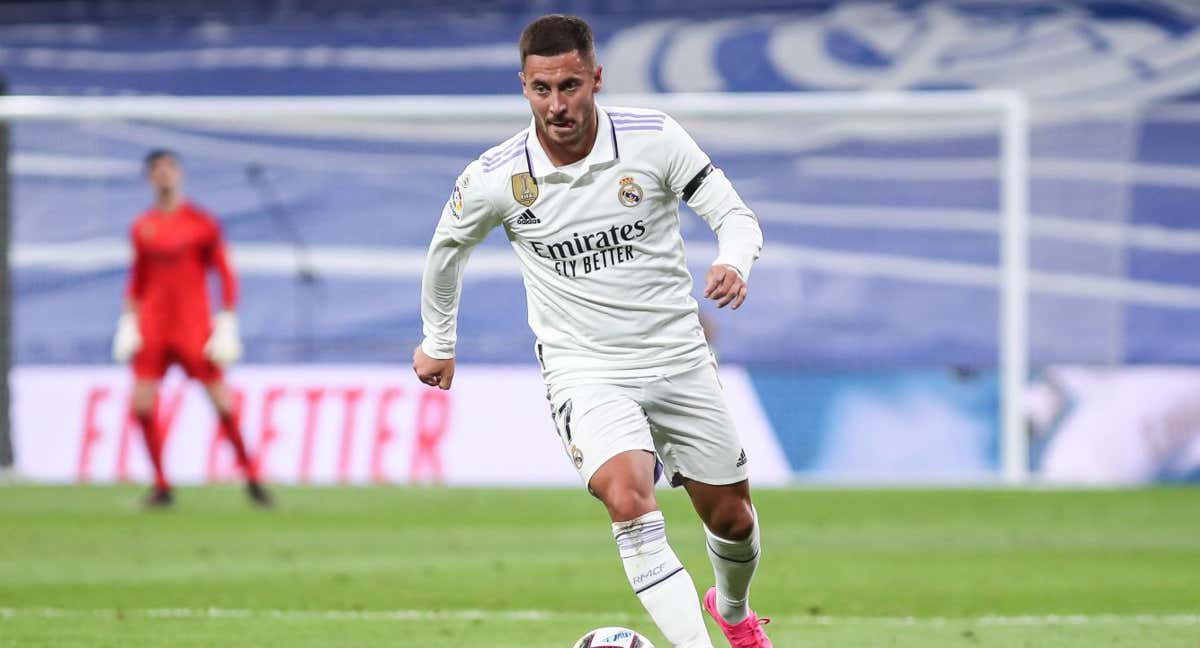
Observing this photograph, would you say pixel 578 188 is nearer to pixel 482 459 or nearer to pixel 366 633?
pixel 366 633

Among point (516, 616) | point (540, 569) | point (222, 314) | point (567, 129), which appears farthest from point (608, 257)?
point (222, 314)

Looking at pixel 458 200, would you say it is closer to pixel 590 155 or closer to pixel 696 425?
pixel 590 155

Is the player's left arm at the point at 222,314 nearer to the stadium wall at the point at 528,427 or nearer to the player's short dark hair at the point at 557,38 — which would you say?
the stadium wall at the point at 528,427

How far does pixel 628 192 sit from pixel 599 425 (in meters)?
0.68

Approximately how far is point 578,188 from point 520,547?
5.31m

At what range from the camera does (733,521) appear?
576cm

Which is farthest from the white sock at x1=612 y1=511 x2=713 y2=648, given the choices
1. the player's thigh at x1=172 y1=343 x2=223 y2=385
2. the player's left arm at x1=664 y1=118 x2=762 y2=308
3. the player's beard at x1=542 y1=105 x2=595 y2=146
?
the player's thigh at x1=172 y1=343 x2=223 y2=385

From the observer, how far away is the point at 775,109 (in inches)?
618

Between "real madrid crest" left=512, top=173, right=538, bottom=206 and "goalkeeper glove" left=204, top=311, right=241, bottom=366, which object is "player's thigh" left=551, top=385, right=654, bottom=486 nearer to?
"real madrid crest" left=512, top=173, right=538, bottom=206

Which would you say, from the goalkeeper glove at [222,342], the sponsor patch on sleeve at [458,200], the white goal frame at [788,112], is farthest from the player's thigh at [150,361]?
the sponsor patch on sleeve at [458,200]

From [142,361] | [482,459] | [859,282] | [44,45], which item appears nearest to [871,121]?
[859,282]

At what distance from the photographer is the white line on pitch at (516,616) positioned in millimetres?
7277

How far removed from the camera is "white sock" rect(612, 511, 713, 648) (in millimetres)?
5176

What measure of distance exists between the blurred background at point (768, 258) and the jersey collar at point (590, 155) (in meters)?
9.95
